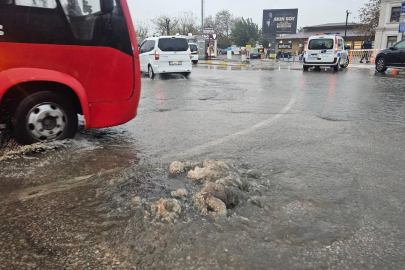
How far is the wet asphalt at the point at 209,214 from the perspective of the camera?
6.83 feet

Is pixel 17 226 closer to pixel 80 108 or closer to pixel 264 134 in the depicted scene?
pixel 80 108

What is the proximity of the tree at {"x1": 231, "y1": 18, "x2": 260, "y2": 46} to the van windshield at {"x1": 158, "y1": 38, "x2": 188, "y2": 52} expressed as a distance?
70.1 m

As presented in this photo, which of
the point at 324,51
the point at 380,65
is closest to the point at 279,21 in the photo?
the point at 324,51

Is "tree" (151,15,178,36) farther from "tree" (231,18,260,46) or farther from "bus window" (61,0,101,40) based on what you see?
"bus window" (61,0,101,40)

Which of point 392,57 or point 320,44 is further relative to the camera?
point 320,44

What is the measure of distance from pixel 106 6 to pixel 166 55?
10481mm

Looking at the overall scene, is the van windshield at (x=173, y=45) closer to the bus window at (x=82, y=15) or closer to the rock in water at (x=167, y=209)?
the bus window at (x=82, y=15)

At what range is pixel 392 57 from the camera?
16.8m

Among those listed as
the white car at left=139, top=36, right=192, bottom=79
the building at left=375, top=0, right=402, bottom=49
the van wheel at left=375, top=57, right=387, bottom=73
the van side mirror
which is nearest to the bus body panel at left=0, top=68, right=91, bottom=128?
the van side mirror

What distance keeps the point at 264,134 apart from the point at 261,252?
3174 mm

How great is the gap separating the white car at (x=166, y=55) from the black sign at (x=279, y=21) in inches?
1654

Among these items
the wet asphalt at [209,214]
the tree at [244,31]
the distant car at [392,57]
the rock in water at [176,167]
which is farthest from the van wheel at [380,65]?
the tree at [244,31]

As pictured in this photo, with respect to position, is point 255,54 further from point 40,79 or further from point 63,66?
point 40,79

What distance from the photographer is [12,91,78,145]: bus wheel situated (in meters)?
3.91
